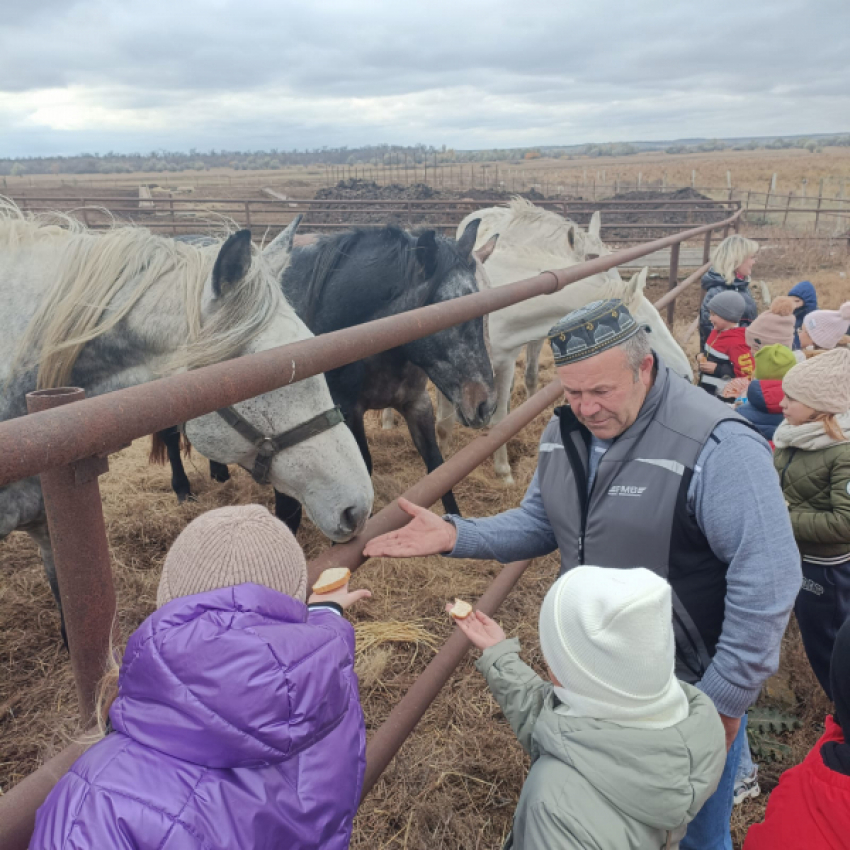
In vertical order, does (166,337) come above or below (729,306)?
above

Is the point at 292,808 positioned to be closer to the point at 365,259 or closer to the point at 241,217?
the point at 365,259

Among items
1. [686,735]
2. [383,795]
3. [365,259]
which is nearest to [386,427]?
[365,259]

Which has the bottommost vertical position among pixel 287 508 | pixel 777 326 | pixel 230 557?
pixel 287 508

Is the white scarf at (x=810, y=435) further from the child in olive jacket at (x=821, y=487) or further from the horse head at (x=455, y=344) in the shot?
the horse head at (x=455, y=344)

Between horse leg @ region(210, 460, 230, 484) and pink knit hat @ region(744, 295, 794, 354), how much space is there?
11.9ft

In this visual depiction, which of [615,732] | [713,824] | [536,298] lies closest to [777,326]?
[536,298]

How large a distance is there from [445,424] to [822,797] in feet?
12.2

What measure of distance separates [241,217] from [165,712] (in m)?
19.5

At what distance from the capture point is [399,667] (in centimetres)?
259

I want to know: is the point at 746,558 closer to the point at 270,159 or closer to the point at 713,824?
the point at 713,824

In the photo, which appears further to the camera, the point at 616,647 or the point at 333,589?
the point at 333,589

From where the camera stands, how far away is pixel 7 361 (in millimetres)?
1911

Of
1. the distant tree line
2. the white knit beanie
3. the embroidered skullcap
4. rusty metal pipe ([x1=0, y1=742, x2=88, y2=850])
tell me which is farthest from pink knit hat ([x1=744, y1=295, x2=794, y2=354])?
the distant tree line

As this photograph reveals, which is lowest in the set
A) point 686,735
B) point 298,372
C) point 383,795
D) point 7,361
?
point 383,795
